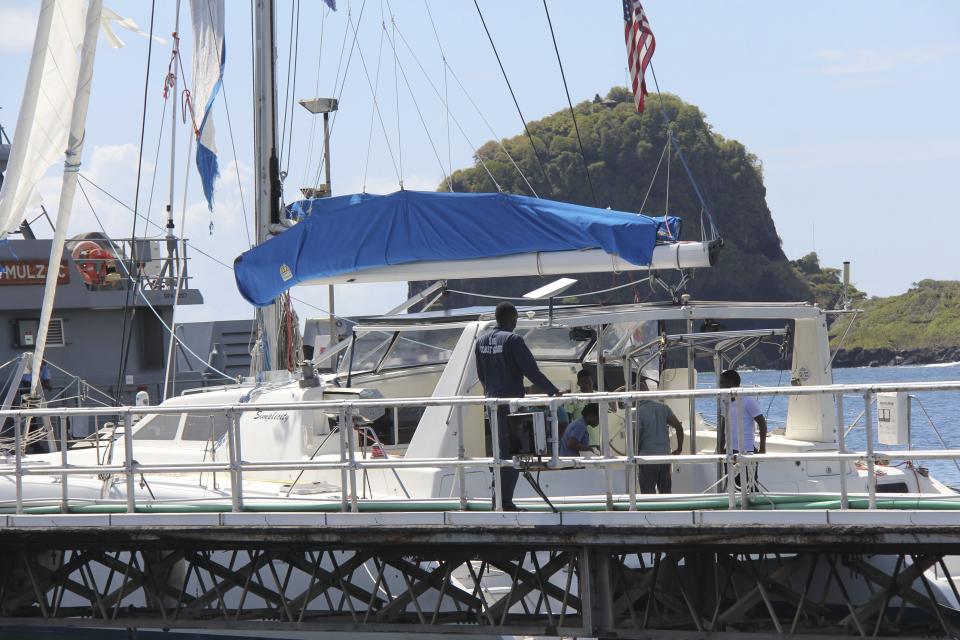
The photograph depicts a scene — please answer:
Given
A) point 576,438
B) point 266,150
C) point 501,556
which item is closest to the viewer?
point 501,556

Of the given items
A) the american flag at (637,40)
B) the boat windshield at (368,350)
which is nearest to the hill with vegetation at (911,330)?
the american flag at (637,40)

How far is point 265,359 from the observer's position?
573 inches

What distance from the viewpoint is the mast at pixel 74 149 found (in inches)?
494

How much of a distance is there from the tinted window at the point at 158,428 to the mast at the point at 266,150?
5.55 feet

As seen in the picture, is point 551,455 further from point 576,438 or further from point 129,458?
point 129,458

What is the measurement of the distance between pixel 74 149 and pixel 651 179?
150ft

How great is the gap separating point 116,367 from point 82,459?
16.3m

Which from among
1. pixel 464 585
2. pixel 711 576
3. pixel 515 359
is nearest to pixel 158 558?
pixel 464 585

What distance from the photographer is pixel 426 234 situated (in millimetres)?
12109

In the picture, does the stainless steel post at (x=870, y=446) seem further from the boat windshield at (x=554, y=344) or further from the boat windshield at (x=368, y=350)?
the boat windshield at (x=368, y=350)

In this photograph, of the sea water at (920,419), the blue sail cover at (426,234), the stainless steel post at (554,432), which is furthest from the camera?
the sea water at (920,419)

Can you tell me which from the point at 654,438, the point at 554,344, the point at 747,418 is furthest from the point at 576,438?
the point at 554,344

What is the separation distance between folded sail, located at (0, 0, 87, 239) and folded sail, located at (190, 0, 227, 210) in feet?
5.89

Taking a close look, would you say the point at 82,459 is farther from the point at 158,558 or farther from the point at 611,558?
the point at 611,558
